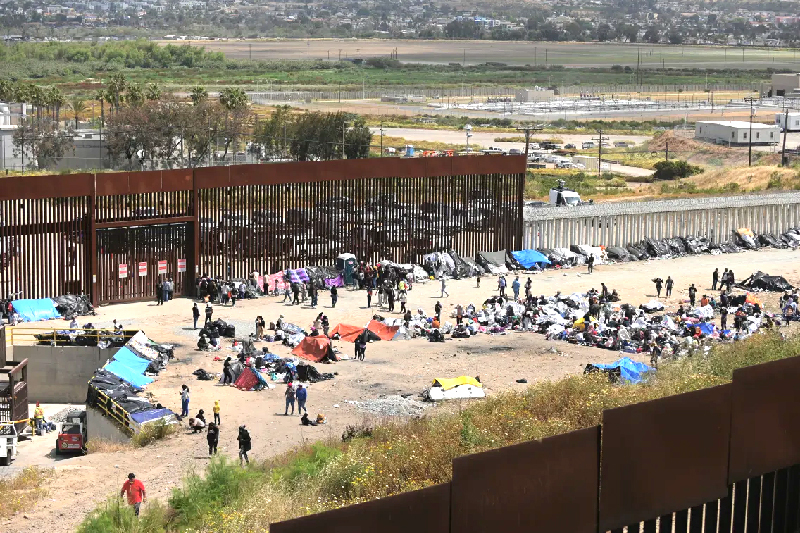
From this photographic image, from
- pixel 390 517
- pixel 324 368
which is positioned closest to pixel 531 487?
pixel 390 517

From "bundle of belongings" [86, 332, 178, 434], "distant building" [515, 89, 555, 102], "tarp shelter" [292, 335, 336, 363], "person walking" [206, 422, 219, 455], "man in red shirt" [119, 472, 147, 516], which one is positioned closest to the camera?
"man in red shirt" [119, 472, 147, 516]

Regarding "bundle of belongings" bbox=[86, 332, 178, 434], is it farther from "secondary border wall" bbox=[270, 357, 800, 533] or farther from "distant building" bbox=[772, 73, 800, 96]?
"distant building" bbox=[772, 73, 800, 96]

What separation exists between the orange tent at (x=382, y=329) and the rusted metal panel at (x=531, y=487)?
2296 centimetres

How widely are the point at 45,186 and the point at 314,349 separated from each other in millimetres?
10135

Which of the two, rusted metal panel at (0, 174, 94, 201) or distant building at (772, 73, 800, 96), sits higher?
rusted metal panel at (0, 174, 94, 201)

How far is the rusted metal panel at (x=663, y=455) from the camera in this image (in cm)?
1179

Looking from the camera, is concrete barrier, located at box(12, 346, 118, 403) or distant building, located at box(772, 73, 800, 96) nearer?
concrete barrier, located at box(12, 346, 118, 403)

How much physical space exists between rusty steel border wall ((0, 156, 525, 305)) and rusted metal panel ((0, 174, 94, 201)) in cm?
4

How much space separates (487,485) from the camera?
1072cm

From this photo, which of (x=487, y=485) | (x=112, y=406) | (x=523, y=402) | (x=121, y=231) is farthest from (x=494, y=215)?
(x=487, y=485)

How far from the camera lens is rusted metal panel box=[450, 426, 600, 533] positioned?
10625 millimetres

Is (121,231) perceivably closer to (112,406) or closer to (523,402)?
(112,406)

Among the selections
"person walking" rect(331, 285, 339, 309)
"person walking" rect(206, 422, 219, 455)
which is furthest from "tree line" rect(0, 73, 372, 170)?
"person walking" rect(206, 422, 219, 455)

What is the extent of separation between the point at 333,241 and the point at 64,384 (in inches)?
540
